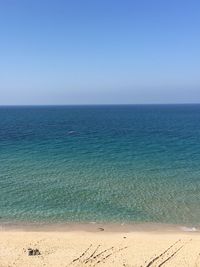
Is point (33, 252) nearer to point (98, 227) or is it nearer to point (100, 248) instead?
point (100, 248)

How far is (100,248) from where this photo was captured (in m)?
20.1

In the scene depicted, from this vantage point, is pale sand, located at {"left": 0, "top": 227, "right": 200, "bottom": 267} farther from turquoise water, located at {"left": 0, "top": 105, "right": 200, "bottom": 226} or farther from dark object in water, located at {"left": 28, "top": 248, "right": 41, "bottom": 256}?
turquoise water, located at {"left": 0, "top": 105, "right": 200, "bottom": 226}

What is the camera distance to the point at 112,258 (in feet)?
61.2

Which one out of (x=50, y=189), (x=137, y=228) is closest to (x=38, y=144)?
(x=50, y=189)

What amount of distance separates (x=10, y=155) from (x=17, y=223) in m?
22.6

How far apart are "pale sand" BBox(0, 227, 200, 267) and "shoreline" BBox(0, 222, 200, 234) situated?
11.3 inches

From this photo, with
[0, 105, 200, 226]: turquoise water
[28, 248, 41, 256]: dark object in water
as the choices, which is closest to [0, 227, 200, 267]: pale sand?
[28, 248, 41, 256]: dark object in water

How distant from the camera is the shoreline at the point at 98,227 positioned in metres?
23.9

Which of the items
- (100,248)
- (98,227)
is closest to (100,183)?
(98,227)

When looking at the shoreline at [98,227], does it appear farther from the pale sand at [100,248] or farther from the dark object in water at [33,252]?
the dark object in water at [33,252]

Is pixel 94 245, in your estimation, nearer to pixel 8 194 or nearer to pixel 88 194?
pixel 88 194

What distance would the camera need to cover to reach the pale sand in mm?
18078

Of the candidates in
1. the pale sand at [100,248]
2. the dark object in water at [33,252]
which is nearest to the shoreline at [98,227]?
the pale sand at [100,248]

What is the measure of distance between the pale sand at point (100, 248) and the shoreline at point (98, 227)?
288mm
